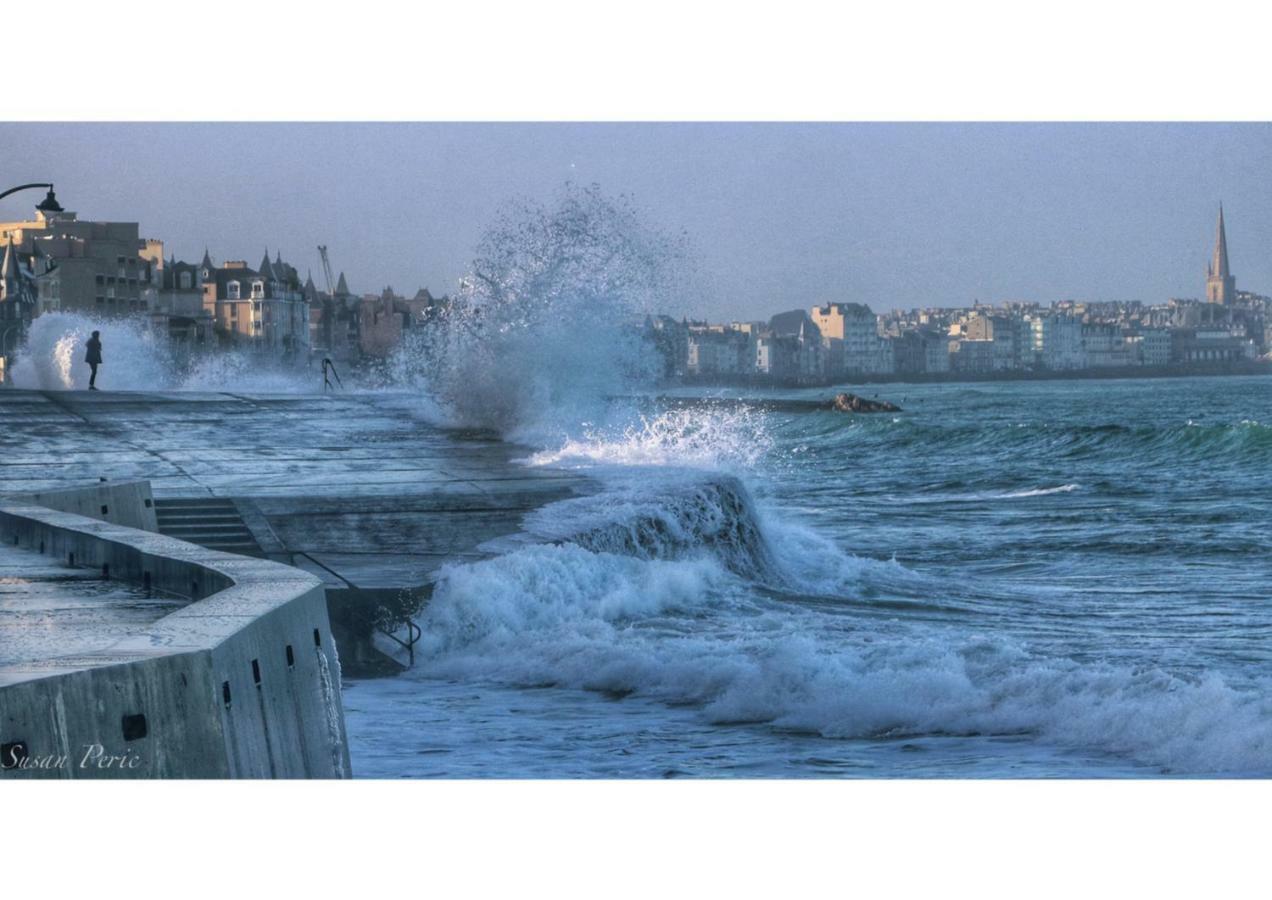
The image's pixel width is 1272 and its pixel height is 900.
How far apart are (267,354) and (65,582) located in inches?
362

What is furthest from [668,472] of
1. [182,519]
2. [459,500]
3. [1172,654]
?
[1172,654]

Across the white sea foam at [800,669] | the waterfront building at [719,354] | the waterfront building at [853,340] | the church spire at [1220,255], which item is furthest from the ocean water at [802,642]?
the church spire at [1220,255]

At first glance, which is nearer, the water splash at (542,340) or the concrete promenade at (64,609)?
the concrete promenade at (64,609)

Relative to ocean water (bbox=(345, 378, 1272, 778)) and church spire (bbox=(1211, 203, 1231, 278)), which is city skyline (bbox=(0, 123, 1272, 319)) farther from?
ocean water (bbox=(345, 378, 1272, 778))

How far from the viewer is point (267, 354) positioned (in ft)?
47.3

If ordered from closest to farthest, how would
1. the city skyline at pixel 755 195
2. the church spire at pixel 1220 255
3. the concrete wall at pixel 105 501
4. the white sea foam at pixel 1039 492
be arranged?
1. the concrete wall at pixel 105 501
2. the city skyline at pixel 755 195
3. the church spire at pixel 1220 255
4. the white sea foam at pixel 1039 492

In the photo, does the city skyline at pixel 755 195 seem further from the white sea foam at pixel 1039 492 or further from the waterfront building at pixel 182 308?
the white sea foam at pixel 1039 492

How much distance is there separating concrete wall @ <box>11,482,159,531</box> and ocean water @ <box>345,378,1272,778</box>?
1.59 m

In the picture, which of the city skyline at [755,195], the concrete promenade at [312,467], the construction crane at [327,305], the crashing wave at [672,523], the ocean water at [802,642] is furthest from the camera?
the construction crane at [327,305]

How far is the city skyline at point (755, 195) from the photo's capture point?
9.38 metres

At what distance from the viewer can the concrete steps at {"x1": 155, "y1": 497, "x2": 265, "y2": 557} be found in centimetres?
890

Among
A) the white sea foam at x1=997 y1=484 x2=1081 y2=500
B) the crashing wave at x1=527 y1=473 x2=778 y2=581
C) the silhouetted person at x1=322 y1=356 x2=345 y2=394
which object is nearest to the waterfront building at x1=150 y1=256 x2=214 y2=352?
the silhouetted person at x1=322 y1=356 x2=345 y2=394

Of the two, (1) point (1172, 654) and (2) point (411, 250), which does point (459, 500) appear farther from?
(1) point (1172, 654)

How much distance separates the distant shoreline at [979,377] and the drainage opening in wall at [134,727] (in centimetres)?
990
